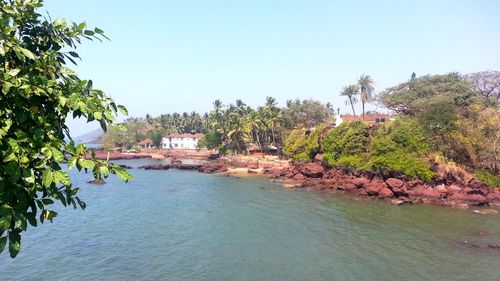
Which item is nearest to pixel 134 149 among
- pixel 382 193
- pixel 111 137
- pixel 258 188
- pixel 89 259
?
pixel 111 137

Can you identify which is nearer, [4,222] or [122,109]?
[4,222]

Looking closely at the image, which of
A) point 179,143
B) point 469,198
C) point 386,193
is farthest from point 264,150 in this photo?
point 469,198

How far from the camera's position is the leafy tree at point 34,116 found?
394 centimetres

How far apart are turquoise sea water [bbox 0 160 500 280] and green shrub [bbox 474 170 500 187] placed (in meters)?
10.3

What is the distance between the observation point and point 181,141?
124875 mm

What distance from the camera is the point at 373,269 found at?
860 inches

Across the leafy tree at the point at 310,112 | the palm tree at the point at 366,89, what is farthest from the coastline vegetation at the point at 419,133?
→ the leafy tree at the point at 310,112

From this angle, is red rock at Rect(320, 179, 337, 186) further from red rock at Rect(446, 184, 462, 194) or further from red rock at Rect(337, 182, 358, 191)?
red rock at Rect(446, 184, 462, 194)

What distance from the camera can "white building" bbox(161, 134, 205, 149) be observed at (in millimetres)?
123250

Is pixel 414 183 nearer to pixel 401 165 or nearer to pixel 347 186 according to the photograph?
pixel 401 165

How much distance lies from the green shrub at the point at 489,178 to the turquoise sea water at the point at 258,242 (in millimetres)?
10308

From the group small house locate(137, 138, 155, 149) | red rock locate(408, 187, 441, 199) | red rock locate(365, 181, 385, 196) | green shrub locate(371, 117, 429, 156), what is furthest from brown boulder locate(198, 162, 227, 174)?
small house locate(137, 138, 155, 149)

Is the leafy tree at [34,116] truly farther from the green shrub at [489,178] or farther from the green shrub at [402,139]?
the green shrub at [489,178]

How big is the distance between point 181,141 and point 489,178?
96154 mm
